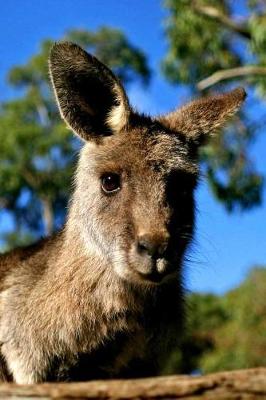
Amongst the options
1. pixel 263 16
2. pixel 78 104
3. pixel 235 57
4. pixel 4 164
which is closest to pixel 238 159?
pixel 235 57

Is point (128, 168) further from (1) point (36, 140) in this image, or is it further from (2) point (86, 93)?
(1) point (36, 140)

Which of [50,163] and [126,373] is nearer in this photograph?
[126,373]

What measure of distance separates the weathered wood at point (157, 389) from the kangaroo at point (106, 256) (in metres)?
1.42

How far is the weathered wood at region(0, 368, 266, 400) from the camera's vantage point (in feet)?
8.84

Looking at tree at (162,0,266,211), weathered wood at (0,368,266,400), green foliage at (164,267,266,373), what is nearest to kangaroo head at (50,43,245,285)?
weathered wood at (0,368,266,400)

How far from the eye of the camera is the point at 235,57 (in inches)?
779

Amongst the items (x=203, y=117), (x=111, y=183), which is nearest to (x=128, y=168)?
(x=111, y=183)

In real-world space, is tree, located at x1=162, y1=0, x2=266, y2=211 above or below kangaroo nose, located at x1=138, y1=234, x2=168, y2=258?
above

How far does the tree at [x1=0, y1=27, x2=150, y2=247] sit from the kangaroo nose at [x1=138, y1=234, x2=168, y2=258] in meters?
29.4

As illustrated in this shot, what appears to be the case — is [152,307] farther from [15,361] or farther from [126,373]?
[15,361]

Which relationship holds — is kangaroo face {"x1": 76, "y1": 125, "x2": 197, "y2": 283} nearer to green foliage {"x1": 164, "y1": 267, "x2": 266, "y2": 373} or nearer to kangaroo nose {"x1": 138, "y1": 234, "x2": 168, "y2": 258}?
kangaroo nose {"x1": 138, "y1": 234, "x2": 168, "y2": 258}

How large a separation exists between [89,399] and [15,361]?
2016mm

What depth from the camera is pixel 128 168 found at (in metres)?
4.63

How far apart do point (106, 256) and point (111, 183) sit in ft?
1.54
